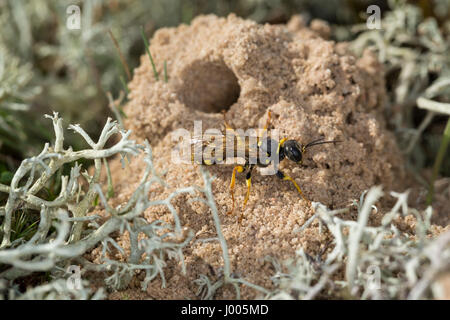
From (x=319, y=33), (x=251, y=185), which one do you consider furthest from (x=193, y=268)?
(x=319, y=33)

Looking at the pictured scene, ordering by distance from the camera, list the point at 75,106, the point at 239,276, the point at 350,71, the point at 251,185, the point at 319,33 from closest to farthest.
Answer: the point at 239,276
the point at 251,185
the point at 350,71
the point at 319,33
the point at 75,106

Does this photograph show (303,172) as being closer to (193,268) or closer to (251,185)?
(251,185)

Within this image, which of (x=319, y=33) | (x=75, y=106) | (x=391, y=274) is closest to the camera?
(x=391, y=274)

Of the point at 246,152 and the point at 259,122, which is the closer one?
the point at 246,152

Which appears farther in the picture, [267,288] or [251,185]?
[251,185]
